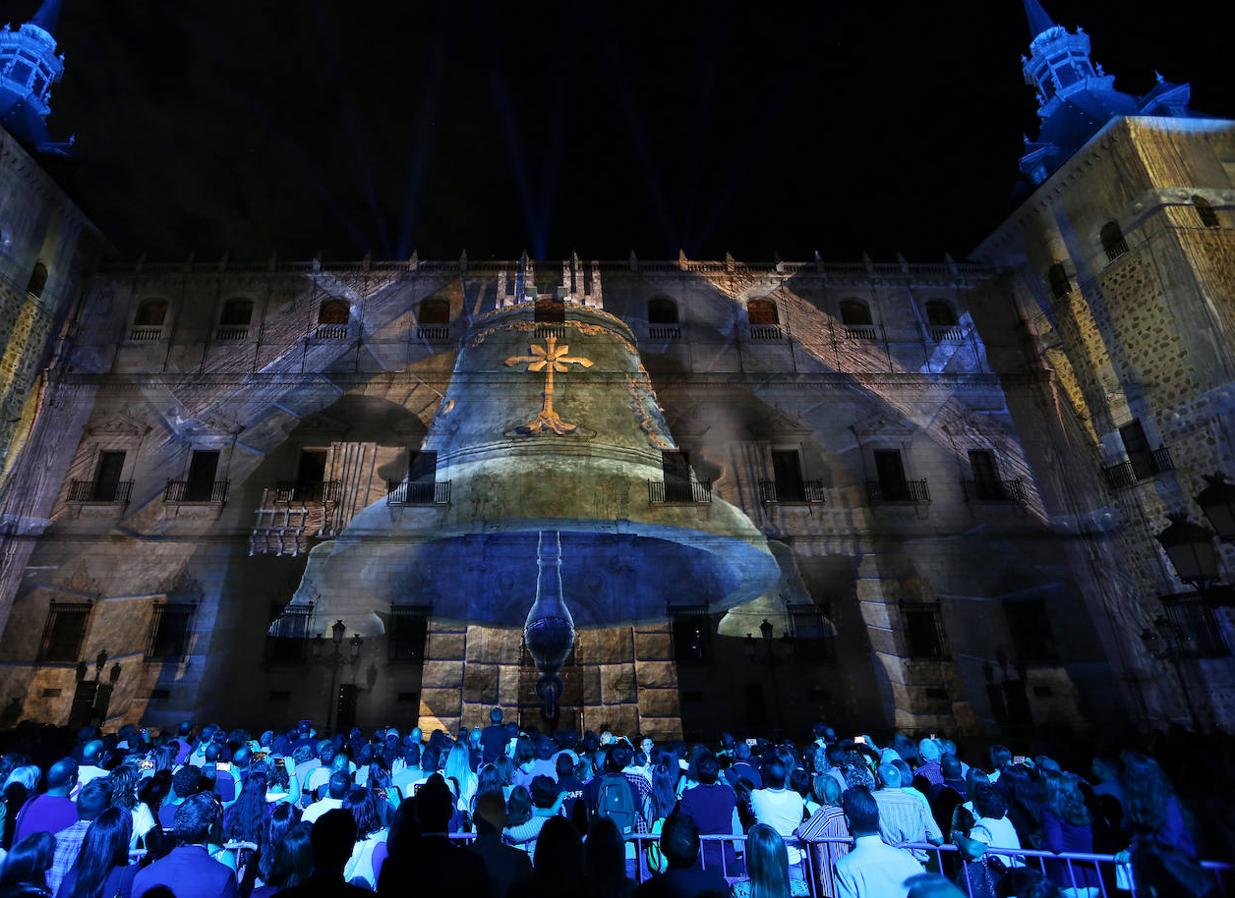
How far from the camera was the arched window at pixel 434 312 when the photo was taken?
16781 mm

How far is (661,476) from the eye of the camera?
11102 millimetres

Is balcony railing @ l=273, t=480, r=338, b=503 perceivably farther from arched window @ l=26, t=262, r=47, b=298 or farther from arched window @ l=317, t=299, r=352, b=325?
arched window @ l=26, t=262, r=47, b=298

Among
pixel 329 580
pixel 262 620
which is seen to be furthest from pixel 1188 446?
pixel 262 620

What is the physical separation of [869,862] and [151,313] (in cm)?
2021

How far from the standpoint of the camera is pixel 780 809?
4.93 m

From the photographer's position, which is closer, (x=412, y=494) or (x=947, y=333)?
(x=412, y=494)

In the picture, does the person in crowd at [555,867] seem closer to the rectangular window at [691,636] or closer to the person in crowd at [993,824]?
the person in crowd at [993,824]

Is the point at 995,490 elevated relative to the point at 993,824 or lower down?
elevated

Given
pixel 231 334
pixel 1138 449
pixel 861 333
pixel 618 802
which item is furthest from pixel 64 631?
pixel 1138 449

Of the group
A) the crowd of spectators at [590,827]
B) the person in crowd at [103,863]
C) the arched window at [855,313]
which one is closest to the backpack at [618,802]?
the crowd of spectators at [590,827]

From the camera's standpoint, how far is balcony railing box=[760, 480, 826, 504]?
49.3 ft

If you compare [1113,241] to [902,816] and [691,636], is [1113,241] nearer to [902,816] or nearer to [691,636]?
[691,636]

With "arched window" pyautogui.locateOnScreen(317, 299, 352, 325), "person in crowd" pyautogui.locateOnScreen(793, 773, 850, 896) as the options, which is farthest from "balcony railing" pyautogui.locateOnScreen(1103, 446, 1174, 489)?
"arched window" pyautogui.locateOnScreen(317, 299, 352, 325)

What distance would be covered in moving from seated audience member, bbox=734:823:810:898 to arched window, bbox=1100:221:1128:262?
1754 cm
